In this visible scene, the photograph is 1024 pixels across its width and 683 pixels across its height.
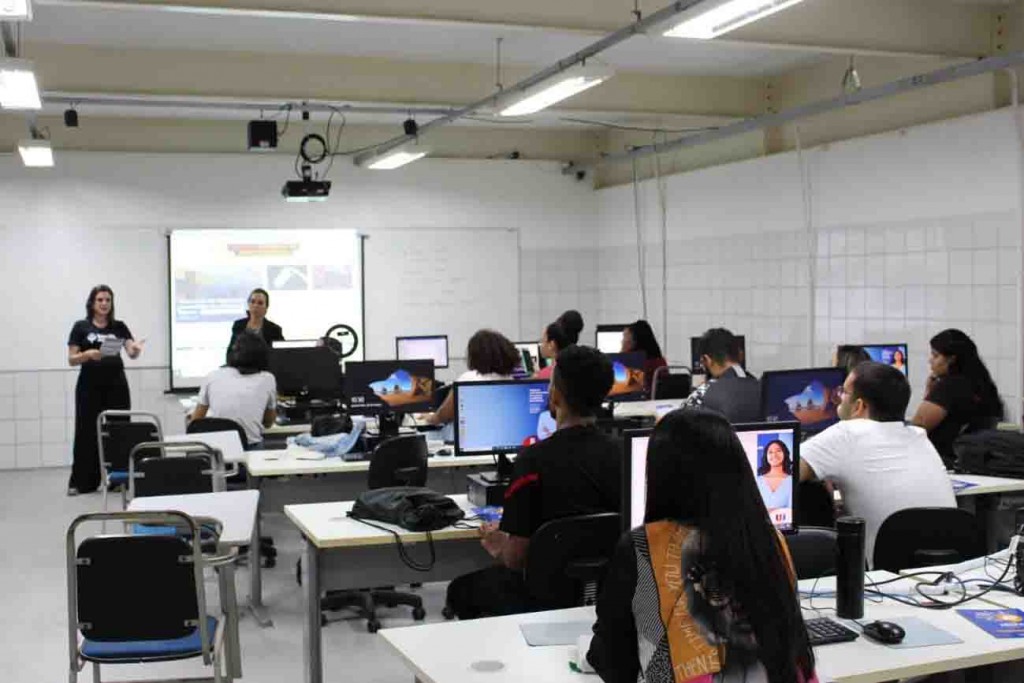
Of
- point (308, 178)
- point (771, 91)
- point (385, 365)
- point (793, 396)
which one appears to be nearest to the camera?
point (793, 396)

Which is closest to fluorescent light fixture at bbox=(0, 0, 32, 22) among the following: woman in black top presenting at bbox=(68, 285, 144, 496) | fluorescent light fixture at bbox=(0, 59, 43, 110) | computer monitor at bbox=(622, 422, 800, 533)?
fluorescent light fixture at bbox=(0, 59, 43, 110)

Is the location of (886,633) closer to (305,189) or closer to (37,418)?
(305,189)

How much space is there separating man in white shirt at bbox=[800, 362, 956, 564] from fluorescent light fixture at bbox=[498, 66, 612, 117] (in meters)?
3.04

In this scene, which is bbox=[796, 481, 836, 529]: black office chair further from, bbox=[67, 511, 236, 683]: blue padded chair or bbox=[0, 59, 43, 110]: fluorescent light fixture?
bbox=[0, 59, 43, 110]: fluorescent light fixture

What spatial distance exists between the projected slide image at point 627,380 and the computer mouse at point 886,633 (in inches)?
212

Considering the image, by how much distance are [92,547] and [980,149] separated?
5.84 m

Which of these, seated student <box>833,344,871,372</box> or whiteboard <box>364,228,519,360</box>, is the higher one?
whiteboard <box>364,228,519,360</box>

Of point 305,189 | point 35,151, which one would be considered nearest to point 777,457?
point 305,189

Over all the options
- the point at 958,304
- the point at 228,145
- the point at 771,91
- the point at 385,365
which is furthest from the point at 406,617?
the point at 228,145

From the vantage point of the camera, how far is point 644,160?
1143cm

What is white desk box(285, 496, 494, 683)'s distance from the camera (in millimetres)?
4113

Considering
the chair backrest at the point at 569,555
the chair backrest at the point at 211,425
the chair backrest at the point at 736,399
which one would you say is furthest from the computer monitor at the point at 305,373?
the chair backrest at the point at 569,555

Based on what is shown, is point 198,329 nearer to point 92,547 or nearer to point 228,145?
point 228,145

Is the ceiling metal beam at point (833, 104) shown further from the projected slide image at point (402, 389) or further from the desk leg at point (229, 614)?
the desk leg at point (229, 614)
